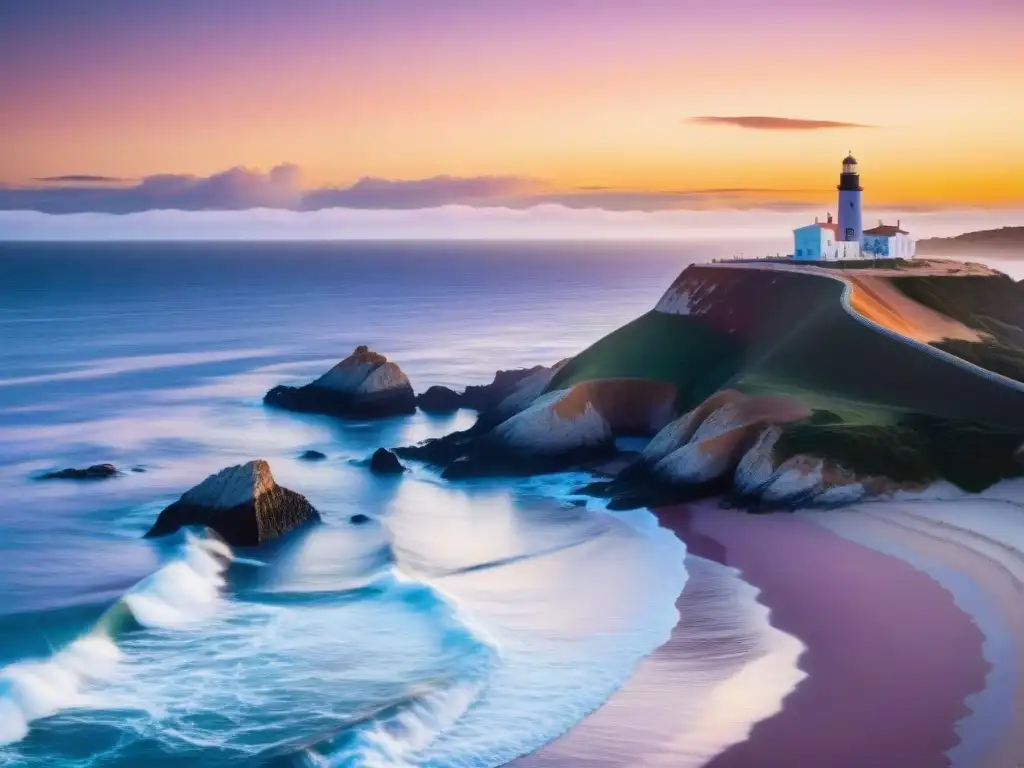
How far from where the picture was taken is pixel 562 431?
41.7 meters

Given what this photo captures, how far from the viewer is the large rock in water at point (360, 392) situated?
55.1 m

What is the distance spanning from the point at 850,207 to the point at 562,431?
107 ft

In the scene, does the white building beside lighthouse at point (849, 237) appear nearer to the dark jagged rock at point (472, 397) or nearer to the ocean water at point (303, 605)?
the dark jagged rock at point (472, 397)

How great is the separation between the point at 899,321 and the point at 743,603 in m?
26.0

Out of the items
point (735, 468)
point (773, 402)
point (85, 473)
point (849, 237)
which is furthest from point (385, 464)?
point (849, 237)

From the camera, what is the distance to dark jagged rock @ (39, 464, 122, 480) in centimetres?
4072

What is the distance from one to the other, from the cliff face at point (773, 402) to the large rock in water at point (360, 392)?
27.7 ft

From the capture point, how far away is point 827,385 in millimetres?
40281

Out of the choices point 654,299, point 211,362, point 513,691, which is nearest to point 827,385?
point 513,691

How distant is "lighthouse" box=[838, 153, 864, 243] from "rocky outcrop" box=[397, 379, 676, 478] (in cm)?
2598

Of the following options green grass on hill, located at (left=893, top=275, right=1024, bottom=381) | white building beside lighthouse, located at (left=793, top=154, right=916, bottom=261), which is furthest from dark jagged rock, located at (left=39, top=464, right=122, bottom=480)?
white building beside lighthouse, located at (left=793, top=154, right=916, bottom=261)

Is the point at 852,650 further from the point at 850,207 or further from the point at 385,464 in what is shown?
the point at 850,207

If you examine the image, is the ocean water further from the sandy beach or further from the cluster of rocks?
the cluster of rocks

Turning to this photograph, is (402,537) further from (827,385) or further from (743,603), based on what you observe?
(827,385)
